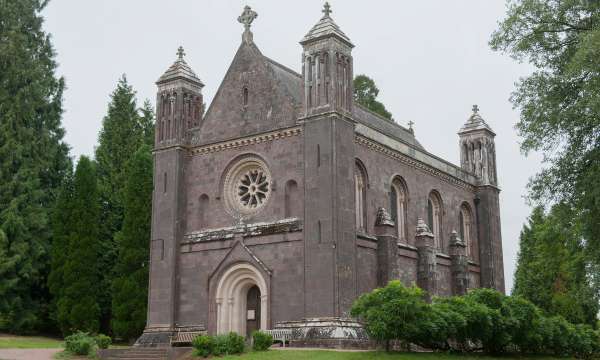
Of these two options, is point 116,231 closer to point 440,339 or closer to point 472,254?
point 472,254

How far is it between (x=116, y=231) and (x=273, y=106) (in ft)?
57.6

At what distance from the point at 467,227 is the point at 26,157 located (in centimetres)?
2510

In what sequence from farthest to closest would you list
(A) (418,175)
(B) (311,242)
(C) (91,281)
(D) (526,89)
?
1. (C) (91,281)
2. (A) (418,175)
3. (B) (311,242)
4. (D) (526,89)

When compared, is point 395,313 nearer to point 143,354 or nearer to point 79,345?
point 143,354

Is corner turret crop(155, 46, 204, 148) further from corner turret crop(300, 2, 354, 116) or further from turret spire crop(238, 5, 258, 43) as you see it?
corner turret crop(300, 2, 354, 116)

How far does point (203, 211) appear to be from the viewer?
110 feet

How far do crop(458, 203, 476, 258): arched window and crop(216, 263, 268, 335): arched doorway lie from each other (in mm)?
14191

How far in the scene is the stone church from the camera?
28734 mm

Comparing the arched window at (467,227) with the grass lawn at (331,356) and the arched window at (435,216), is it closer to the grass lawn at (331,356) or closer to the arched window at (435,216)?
the arched window at (435,216)

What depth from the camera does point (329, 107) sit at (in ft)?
96.9

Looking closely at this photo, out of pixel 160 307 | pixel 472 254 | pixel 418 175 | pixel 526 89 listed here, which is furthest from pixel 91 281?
pixel 526 89

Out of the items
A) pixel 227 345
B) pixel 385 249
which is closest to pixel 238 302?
pixel 227 345

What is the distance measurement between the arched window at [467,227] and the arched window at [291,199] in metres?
13.4

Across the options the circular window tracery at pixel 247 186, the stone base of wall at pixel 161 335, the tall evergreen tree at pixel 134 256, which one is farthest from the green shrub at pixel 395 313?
the tall evergreen tree at pixel 134 256
